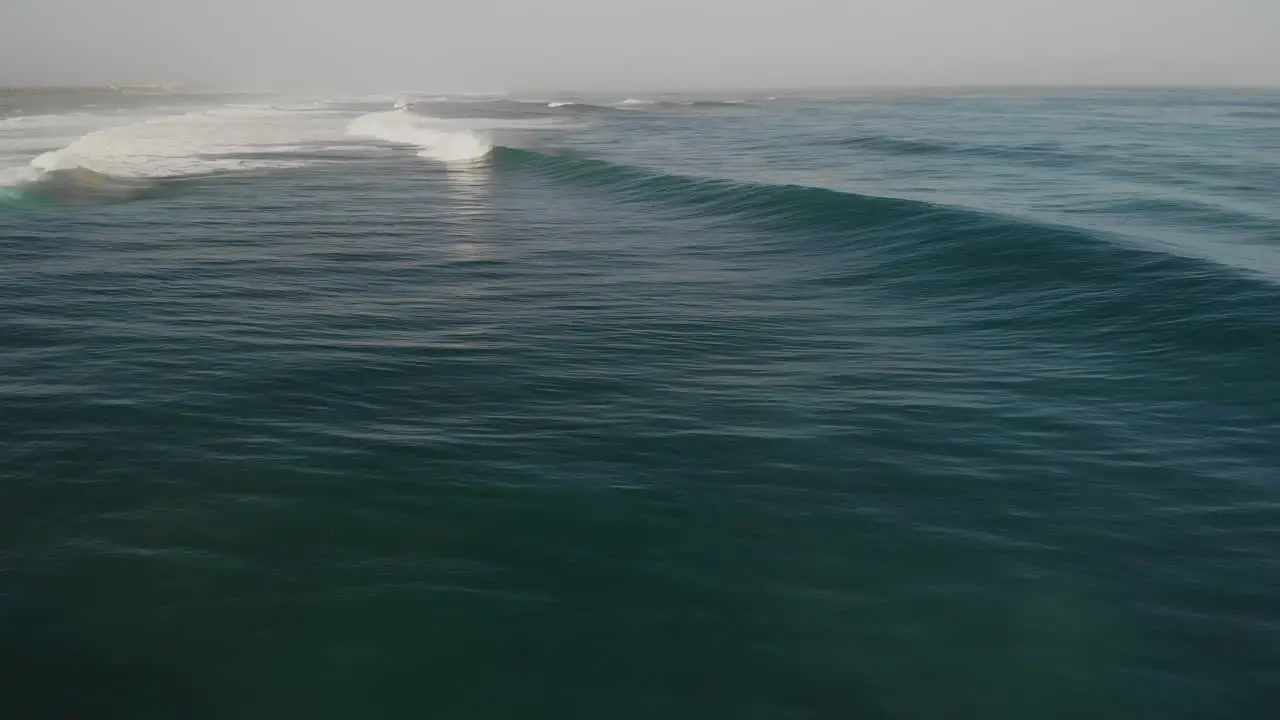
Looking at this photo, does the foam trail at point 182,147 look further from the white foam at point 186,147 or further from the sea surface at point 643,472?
the sea surface at point 643,472

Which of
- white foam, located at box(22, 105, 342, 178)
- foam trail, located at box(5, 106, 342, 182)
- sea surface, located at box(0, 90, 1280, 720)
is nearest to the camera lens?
sea surface, located at box(0, 90, 1280, 720)

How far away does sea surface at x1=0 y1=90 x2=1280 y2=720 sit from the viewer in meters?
8.05

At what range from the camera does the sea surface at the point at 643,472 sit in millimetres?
8055

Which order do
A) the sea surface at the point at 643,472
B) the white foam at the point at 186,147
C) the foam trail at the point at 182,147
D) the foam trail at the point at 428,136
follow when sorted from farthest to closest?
the foam trail at the point at 428,136 < the white foam at the point at 186,147 < the foam trail at the point at 182,147 < the sea surface at the point at 643,472

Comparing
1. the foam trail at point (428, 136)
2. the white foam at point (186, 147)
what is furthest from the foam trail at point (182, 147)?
the foam trail at point (428, 136)

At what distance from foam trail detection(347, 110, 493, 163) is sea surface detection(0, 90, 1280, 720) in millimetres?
25002

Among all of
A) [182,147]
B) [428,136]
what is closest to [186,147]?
[182,147]

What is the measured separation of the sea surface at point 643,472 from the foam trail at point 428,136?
25.0 m

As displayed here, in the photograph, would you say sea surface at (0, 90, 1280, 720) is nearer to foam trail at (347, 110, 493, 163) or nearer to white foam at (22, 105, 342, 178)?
white foam at (22, 105, 342, 178)

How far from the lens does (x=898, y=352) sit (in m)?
16.2

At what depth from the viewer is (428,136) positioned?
61.7 m

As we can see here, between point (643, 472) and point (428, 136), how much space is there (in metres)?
54.1

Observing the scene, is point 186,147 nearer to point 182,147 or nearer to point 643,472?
point 182,147

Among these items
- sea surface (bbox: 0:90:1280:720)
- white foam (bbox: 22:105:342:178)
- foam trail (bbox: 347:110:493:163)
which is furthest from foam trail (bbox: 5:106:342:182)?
sea surface (bbox: 0:90:1280:720)
